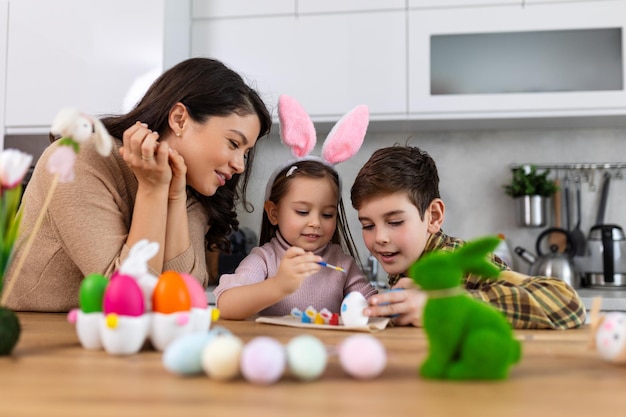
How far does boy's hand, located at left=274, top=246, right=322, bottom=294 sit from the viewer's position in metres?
1.13

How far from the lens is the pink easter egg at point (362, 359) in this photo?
578 millimetres

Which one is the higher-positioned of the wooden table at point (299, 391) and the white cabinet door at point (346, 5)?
the white cabinet door at point (346, 5)

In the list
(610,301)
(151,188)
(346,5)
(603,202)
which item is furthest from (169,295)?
(603,202)

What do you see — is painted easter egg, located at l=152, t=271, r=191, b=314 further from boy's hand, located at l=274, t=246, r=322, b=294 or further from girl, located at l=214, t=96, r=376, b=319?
girl, located at l=214, t=96, r=376, b=319

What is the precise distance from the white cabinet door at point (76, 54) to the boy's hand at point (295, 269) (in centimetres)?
158

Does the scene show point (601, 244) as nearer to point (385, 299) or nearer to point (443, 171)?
point (443, 171)

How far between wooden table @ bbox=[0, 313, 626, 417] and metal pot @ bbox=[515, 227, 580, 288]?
191cm

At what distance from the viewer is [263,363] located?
0.56 m

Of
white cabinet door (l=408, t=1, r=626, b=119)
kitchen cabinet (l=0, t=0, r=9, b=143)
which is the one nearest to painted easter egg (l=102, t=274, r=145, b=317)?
white cabinet door (l=408, t=1, r=626, b=119)

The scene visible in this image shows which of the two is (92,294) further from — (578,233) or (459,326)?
(578,233)

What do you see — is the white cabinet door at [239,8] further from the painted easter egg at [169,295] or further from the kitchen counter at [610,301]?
the painted easter egg at [169,295]

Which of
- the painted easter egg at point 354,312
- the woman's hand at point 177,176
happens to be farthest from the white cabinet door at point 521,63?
the painted easter egg at point 354,312

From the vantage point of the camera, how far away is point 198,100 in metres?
1.39

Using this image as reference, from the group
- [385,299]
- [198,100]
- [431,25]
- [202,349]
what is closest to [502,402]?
[202,349]
